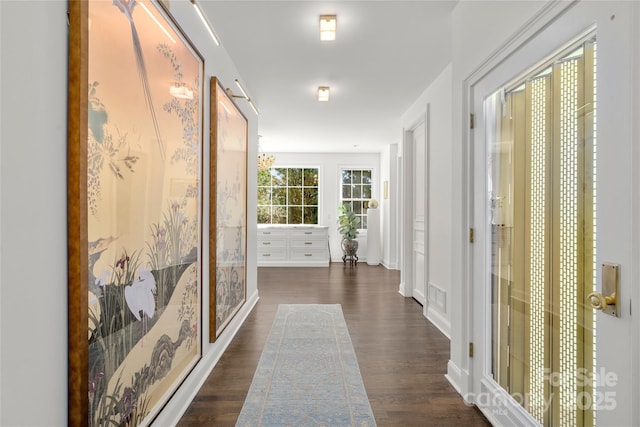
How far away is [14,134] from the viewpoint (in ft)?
2.90

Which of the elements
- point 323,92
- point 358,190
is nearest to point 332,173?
point 358,190

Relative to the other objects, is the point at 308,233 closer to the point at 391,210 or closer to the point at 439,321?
the point at 391,210

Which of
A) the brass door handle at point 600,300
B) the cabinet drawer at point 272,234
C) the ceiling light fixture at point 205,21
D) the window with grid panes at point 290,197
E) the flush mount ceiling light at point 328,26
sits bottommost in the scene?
the cabinet drawer at point 272,234

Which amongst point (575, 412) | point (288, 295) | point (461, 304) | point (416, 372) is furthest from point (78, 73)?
point (288, 295)

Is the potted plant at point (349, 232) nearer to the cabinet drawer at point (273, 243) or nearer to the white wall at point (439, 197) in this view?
the cabinet drawer at point (273, 243)

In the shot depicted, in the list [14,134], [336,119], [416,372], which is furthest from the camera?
[336,119]

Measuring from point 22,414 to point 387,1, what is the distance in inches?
106

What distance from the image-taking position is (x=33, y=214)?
95cm

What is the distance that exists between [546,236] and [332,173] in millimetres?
6779

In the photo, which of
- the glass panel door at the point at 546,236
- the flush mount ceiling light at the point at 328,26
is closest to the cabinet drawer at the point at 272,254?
the flush mount ceiling light at the point at 328,26

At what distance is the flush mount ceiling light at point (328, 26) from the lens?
2439mm

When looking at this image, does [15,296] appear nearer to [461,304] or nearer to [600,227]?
[600,227]

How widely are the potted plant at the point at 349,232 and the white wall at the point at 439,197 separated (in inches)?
141

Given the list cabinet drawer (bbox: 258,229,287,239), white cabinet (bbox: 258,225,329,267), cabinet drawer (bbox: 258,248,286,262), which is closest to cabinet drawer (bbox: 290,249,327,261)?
white cabinet (bbox: 258,225,329,267)
